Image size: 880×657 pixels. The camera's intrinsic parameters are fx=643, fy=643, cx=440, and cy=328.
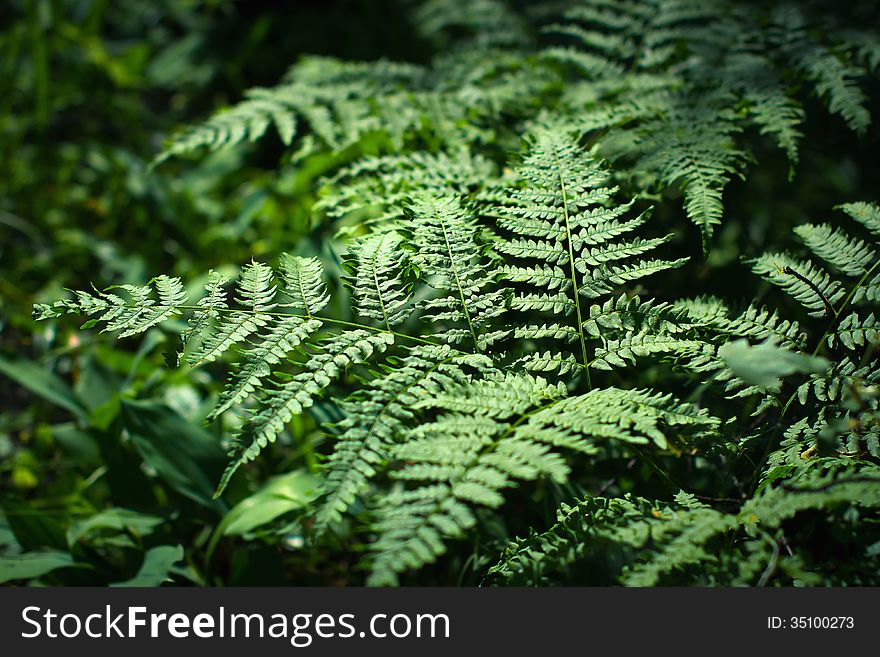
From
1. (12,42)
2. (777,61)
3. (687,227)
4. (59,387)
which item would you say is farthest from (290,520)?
(12,42)

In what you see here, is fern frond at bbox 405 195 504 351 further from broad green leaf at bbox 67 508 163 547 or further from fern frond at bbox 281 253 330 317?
broad green leaf at bbox 67 508 163 547

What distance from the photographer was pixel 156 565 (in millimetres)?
1396

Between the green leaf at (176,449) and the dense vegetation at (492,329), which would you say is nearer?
the dense vegetation at (492,329)

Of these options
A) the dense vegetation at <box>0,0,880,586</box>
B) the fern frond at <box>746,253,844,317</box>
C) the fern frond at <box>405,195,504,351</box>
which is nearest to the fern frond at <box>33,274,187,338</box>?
the dense vegetation at <box>0,0,880,586</box>

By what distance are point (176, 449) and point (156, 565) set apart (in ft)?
0.91

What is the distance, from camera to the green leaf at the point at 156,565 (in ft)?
4.32

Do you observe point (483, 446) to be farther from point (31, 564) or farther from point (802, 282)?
point (31, 564)

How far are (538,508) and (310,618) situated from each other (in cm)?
68

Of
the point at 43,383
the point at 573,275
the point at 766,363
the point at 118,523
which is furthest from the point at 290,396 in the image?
the point at 43,383

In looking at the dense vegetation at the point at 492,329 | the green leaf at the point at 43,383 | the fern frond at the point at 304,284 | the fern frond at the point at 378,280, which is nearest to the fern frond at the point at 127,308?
the dense vegetation at the point at 492,329

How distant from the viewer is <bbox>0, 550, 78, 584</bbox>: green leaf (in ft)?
4.38

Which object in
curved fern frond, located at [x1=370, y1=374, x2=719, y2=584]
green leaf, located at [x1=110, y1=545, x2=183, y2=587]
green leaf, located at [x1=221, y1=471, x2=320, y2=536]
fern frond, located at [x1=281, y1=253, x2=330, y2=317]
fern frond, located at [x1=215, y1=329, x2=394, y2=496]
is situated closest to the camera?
curved fern frond, located at [x1=370, y1=374, x2=719, y2=584]

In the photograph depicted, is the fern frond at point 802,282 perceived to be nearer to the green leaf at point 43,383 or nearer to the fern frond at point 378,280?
the fern frond at point 378,280

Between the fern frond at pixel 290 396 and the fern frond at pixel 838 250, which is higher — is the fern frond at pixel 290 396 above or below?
below
